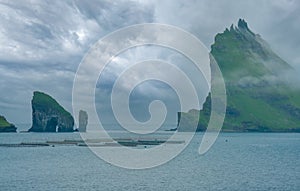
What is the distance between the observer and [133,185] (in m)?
83.9

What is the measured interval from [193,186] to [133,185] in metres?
12.7

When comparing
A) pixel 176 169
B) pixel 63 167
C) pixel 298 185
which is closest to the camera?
pixel 298 185

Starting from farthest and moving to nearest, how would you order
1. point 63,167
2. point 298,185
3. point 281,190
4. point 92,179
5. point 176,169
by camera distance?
1. point 63,167
2. point 176,169
3. point 92,179
4. point 298,185
5. point 281,190

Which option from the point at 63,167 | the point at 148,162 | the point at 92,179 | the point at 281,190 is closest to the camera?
the point at 281,190

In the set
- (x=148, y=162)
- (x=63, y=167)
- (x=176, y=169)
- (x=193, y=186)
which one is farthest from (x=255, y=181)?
(x=63, y=167)

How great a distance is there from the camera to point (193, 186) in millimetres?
83312

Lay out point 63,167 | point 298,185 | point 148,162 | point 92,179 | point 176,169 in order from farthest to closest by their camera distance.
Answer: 1. point 148,162
2. point 63,167
3. point 176,169
4. point 92,179
5. point 298,185

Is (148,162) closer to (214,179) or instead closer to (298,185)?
Answer: (214,179)

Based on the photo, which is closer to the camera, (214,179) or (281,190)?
(281,190)

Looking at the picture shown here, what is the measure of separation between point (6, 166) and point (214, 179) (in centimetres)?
6807

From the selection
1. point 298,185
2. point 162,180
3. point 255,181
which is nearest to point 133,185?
point 162,180

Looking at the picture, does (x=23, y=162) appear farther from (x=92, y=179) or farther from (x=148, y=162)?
(x=92, y=179)

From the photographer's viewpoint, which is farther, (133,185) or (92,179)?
(92,179)

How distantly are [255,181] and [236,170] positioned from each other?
20.7 m
